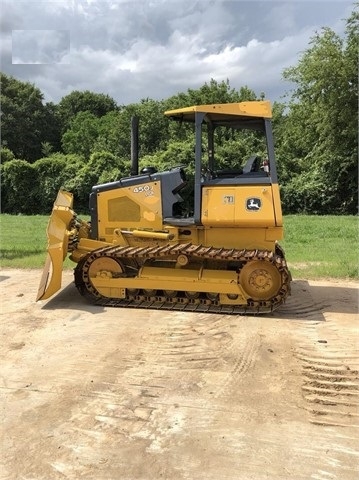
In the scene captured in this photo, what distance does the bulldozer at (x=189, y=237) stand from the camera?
5980mm

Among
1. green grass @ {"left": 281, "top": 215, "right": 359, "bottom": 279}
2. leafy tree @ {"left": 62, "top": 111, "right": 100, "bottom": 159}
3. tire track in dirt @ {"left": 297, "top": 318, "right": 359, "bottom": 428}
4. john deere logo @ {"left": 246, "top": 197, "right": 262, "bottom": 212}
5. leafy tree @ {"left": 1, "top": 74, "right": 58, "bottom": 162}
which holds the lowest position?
tire track in dirt @ {"left": 297, "top": 318, "right": 359, "bottom": 428}

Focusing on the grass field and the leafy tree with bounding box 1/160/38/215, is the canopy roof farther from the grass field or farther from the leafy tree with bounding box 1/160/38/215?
the leafy tree with bounding box 1/160/38/215

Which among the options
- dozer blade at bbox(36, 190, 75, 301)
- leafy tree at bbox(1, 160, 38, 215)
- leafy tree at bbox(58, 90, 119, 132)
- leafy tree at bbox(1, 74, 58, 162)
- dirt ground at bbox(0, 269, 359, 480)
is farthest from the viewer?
leafy tree at bbox(58, 90, 119, 132)

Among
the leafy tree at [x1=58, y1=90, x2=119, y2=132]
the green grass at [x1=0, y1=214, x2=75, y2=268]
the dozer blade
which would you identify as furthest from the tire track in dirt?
the leafy tree at [x1=58, y1=90, x2=119, y2=132]

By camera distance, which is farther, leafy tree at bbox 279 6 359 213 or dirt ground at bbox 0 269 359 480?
leafy tree at bbox 279 6 359 213

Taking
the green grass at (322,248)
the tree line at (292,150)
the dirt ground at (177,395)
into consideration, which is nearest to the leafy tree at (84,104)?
the tree line at (292,150)

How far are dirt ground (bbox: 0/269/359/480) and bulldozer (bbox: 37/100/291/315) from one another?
37 cm

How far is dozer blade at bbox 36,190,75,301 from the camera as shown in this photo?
6203 millimetres

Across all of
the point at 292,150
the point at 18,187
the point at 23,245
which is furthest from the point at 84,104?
the point at 23,245

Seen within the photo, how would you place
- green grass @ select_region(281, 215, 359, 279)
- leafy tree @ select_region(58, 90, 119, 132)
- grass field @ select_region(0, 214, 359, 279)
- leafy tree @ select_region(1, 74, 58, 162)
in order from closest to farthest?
green grass @ select_region(281, 215, 359, 279) → grass field @ select_region(0, 214, 359, 279) → leafy tree @ select_region(1, 74, 58, 162) → leafy tree @ select_region(58, 90, 119, 132)

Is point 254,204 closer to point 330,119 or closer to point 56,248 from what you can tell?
point 56,248

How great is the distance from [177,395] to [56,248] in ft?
10.2

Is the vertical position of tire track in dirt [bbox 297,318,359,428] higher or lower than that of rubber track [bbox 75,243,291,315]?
lower

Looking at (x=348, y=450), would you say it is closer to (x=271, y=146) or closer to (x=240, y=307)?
(x=240, y=307)
